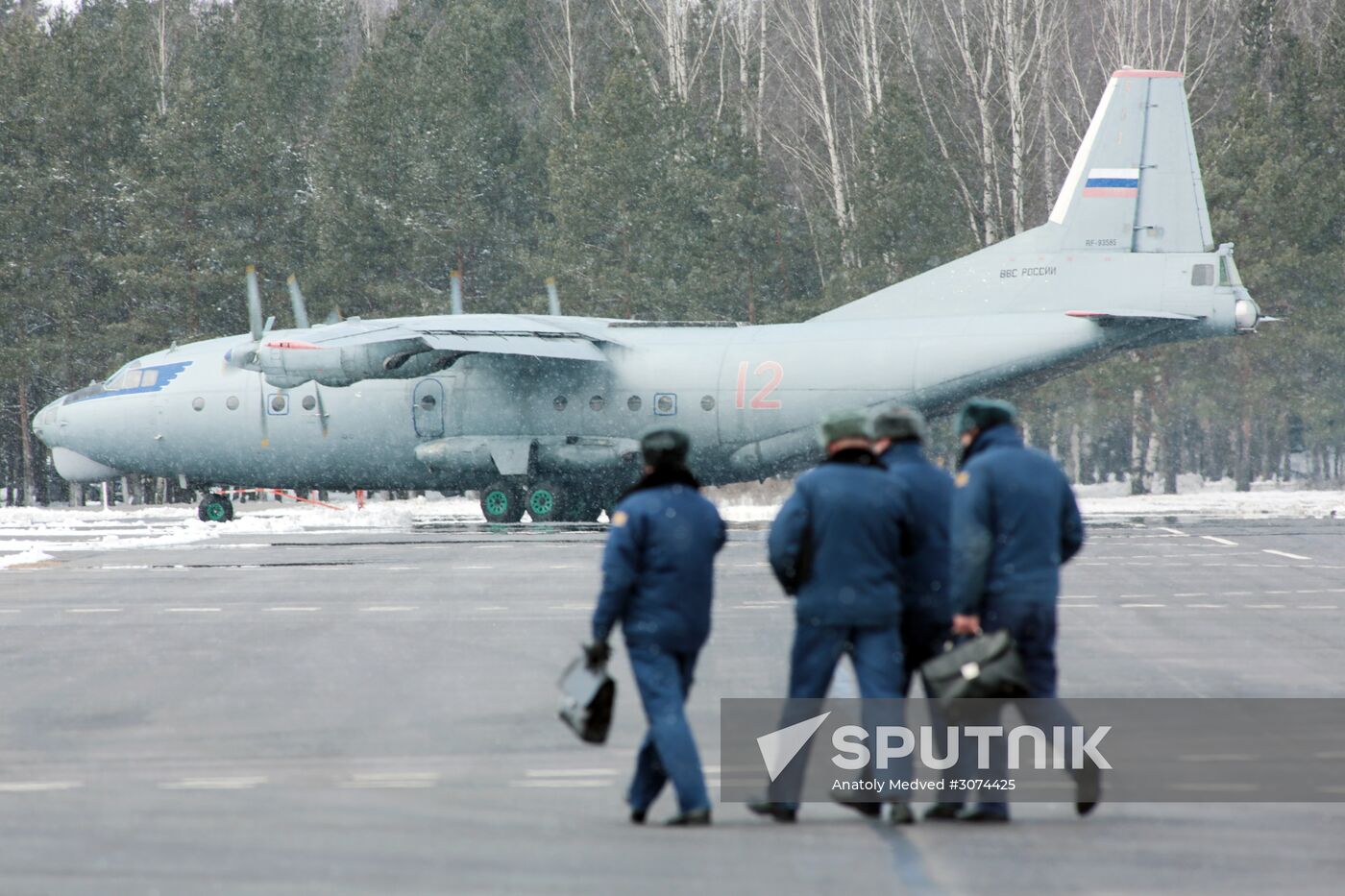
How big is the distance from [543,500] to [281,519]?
9225 mm

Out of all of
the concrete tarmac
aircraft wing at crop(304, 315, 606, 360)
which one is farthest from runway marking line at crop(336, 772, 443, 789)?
aircraft wing at crop(304, 315, 606, 360)

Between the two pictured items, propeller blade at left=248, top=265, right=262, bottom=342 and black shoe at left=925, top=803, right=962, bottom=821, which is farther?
propeller blade at left=248, top=265, right=262, bottom=342

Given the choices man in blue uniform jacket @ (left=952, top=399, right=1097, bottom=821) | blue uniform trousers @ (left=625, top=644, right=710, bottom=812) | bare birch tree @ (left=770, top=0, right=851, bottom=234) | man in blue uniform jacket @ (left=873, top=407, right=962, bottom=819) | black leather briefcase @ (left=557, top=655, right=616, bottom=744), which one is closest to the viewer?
blue uniform trousers @ (left=625, top=644, right=710, bottom=812)

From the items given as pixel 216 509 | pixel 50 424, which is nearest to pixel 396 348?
pixel 216 509

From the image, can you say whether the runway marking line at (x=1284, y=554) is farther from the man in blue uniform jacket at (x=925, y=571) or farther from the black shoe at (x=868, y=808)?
the black shoe at (x=868, y=808)

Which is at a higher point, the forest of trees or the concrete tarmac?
the forest of trees

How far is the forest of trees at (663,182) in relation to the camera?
4975cm

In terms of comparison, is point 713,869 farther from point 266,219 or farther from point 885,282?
point 266,219

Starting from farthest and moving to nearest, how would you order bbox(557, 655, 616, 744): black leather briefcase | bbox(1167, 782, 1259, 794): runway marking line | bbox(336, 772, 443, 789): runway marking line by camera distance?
bbox(336, 772, 443, 789): runway marking line < bbox(1167, 782, 1259, 794): runway marking line < bbox(557, 655, 616, 744): black leather briefcase

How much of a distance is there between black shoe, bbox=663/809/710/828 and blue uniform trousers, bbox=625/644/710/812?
0.06 ft

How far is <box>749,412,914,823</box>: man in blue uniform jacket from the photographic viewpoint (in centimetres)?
777

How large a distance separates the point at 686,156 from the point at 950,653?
4401 cm

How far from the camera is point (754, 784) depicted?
8453 millimetres

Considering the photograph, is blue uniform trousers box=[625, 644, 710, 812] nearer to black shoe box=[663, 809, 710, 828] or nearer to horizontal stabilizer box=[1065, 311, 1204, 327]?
black shoe box=[663, 809, 710, 828]
